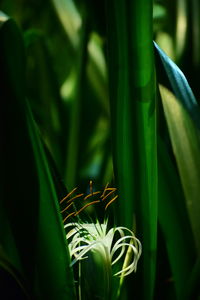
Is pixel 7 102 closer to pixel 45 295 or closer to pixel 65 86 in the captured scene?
pixel 45 295

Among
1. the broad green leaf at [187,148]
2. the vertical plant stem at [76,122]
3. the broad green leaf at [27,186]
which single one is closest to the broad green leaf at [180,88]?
the broad green leaf at [187,148]

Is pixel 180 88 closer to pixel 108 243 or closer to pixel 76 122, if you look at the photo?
pixel 108 243

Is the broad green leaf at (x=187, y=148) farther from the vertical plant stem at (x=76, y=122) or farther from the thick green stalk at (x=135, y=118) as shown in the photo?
the vertical plant stem at (x=76, y=122)

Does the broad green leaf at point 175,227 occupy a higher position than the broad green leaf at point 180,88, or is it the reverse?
the broad green leaf at point 180,88

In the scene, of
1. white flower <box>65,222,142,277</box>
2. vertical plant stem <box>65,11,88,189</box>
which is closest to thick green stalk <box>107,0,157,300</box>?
white flower <box>65,222,142,277</box>

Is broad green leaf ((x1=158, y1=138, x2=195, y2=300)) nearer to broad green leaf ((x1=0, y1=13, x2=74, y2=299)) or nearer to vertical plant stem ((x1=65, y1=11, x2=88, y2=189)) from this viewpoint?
broad green leaf ((x1=0, y1=13, x2=74, y2=299))

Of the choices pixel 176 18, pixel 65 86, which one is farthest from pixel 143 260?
pixel 65 86

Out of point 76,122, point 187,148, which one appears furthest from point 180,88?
point 76,122
